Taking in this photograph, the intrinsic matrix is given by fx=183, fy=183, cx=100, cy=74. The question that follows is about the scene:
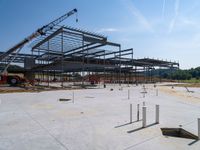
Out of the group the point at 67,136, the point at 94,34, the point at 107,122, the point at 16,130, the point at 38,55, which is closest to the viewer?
the point at 67,136

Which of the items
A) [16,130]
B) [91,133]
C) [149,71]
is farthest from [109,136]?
[149,71]

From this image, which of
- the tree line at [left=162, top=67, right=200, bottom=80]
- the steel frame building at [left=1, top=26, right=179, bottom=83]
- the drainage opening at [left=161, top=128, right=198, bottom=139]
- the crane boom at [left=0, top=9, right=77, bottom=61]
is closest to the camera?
the drainage opening at [left=161, top=128, right=198, bottom=139]

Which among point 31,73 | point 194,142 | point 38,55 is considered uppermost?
point 38,55

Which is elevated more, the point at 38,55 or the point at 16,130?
the point at 38,55

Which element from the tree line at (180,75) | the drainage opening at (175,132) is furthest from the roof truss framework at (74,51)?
the tree line at (180,75)

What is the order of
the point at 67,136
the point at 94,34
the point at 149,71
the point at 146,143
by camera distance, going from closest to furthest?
the point at 146,143, the point at 67,136, the point at 94,34, the point at 149,71

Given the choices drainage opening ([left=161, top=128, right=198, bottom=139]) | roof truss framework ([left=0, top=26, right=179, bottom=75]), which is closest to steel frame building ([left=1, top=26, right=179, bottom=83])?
roof truss framework ([left=0, top=26, right=179, bottom=75])

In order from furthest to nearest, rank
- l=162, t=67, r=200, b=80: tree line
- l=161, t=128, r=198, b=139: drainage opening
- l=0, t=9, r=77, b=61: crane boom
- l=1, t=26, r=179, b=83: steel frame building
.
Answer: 1. l=162, t=67, r=200, b=80: tree line
2. l=1, t=26, r=179, b=83: steel frame building
3. l=0, t=9, r=77, b=61: crane boom
4. l=161, t=128, r=198, b=139: drainage opening

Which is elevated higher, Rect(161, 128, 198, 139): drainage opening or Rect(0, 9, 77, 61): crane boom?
Rect(0, 9, 77, 61): crane boom

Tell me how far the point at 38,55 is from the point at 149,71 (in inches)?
1245

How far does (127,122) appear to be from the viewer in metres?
6.60

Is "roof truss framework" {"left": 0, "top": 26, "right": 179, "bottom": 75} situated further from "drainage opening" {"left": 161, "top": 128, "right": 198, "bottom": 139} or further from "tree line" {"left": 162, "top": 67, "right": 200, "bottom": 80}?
"tree line" {"left": 162, "top": 67, "right": 200, "bottom": 80}

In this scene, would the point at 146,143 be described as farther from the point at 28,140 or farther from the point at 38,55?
the point at 38,55

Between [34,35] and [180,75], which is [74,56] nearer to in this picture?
[34,35]
